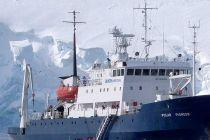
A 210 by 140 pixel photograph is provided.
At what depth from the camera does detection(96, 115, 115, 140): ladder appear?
166 feet

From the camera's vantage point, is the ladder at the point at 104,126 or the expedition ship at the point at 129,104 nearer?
the expedition ship at the point at 129,104

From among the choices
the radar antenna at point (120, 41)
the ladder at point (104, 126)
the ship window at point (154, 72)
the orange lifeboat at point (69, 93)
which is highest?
the radar antenna at point (120, 41)

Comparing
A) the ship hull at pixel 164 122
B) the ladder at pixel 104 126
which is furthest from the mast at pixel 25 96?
the ladder at pixel 104 126

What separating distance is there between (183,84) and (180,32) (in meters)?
63.0

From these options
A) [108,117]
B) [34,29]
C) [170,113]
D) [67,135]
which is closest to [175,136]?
A: [170,113]

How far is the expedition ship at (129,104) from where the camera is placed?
4750cm

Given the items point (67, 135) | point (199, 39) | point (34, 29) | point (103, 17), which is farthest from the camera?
point (103, 17)

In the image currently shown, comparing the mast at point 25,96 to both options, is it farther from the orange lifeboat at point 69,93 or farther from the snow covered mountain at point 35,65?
the snow covered mountain at point 35,65

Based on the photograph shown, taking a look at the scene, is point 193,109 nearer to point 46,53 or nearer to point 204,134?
point 204,134

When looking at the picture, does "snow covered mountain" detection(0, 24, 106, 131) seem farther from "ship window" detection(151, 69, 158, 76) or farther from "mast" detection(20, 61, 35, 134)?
"ship window" detection(151, 69, 158, 76)

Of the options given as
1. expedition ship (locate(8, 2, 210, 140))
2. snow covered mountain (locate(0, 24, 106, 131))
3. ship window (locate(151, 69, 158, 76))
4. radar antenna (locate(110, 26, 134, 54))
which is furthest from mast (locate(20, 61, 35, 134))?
snow covered mountain (locate(0, 24, 106, 131))

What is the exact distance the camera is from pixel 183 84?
5169cm

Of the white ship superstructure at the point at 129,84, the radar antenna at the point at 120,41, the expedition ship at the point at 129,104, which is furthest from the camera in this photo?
the radar antenna at the point at 120,41

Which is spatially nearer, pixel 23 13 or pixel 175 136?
pixel 175 136
